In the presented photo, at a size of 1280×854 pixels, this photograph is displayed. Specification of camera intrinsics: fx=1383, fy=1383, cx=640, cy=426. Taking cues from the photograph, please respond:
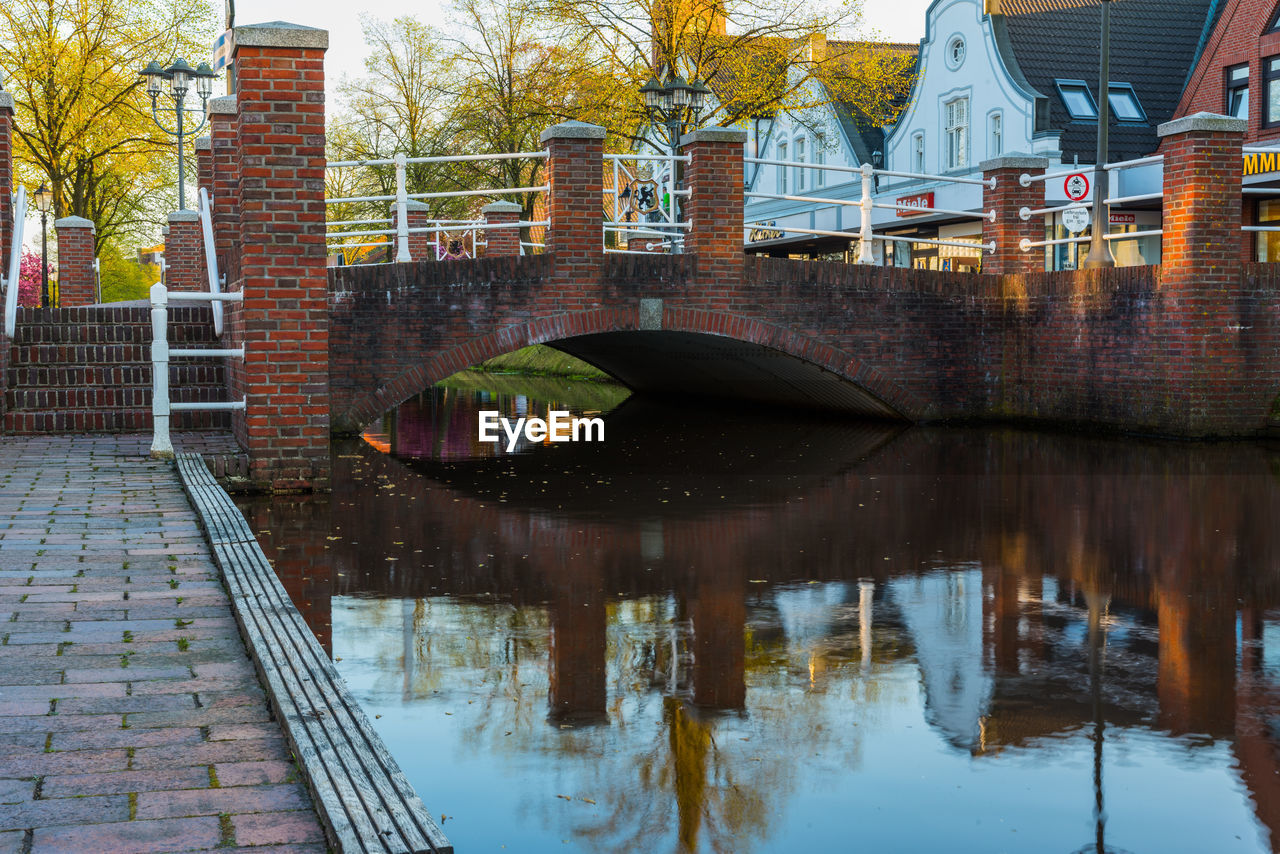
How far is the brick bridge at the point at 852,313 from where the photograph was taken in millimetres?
14133

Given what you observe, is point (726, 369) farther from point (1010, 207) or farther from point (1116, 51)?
point (1116, 51)

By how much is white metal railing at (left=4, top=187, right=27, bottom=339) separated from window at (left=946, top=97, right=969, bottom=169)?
87.5 ft

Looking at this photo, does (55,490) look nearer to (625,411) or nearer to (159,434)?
(159,434)

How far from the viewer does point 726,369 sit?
67.9ft

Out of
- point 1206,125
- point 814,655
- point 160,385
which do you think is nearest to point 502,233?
point 1206,125

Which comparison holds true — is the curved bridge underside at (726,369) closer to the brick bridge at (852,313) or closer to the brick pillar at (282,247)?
the brick bridge at (852,313)

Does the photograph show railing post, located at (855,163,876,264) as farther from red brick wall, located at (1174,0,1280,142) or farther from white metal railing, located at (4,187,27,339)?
red brick wall, located at (1174,0,1280,142)

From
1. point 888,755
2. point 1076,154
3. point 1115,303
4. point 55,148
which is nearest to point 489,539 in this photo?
point 888,755

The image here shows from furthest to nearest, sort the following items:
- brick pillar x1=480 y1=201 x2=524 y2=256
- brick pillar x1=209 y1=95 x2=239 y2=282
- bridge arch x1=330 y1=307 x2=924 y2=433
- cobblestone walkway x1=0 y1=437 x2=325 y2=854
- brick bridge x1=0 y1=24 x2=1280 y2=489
→ brick pillar x1=480 y1=201 x2=524 y2=256, bridge arch x1=330 y1=307 x2=924 y2=433, brick bridge x1=0 y1=24 x2=1280 y2=489, brick pillar x1=209 y1=95 x2=239 y2=282, cobblestone walkway x1=0 y1=437 x2=325 y2=854

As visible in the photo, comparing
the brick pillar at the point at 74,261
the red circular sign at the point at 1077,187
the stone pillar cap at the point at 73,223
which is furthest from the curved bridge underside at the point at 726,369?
the stone pillar cap at the point at 73,223

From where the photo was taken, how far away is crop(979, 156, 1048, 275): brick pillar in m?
16.8

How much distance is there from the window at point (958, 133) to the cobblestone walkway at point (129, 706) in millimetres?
31115

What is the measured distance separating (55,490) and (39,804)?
536cm

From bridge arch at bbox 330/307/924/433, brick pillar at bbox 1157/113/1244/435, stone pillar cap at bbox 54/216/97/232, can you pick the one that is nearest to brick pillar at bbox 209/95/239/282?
bridge arch at bbox 330/307/924/433
